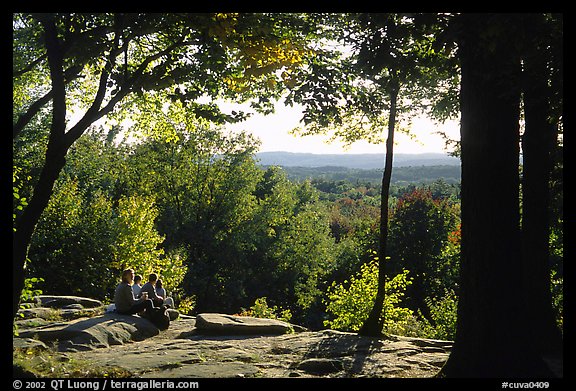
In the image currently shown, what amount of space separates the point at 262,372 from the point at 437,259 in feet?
98.2

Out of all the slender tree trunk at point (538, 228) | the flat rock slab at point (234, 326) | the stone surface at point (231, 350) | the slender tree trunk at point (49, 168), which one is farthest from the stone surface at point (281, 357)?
the slender tree trunk at point (49, 168)

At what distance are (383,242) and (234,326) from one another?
171 inches

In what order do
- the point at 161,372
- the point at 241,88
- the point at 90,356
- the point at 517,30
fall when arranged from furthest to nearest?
the point at 241,88, the point at 90,356, the point at 161,372, the point at 517,30

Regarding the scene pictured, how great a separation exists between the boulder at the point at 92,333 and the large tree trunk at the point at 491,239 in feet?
22.9

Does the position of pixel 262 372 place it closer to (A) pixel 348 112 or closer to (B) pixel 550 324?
(B) pixel 550 324

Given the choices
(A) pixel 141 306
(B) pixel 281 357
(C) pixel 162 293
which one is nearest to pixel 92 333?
(A) pixel 141 306

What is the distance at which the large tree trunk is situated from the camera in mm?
6961

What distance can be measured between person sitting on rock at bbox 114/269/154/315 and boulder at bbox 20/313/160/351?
61 centimetres

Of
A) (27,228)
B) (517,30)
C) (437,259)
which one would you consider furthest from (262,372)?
(437,259)

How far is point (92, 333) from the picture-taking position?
11.0 metres

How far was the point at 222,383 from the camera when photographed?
6746mm

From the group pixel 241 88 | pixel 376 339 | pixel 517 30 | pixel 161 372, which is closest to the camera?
pixel 517 30

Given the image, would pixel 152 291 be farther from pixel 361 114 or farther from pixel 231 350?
pixel 361 114

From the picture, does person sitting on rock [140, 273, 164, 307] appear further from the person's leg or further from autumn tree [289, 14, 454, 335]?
autumn tree [289, 14, 454, 335]
